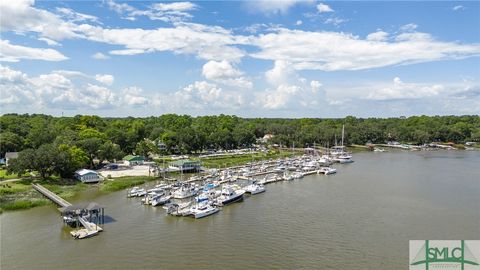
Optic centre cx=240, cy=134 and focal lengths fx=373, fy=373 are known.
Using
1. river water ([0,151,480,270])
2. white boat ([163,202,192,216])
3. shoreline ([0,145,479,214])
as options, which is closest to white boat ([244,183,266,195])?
river water ([0,151,480,270])

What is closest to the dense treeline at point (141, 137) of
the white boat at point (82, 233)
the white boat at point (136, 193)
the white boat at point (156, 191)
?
the white boat at point (136, 193)

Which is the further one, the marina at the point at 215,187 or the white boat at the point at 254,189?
the white boat at the point at 254,189

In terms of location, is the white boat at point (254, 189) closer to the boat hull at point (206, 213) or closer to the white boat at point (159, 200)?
the boat hull at point (206, 213)

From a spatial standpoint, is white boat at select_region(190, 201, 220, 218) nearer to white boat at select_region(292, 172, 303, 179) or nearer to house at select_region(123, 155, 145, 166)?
white boat at select_region(292, 172, 303, 179)

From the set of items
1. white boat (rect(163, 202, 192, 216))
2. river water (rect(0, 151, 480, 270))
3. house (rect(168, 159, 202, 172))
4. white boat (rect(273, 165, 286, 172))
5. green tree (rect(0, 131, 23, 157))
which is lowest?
river water (rect(0, 151, 480, 270))

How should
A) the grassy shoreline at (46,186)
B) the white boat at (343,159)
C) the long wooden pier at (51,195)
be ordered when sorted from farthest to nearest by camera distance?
the white boat at (343,159)
the grassy shoreline at (46,186)
the long wooden pier at (51,195)

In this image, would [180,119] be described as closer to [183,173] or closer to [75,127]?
[75,127]

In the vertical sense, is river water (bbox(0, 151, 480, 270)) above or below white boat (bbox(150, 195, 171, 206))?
below
